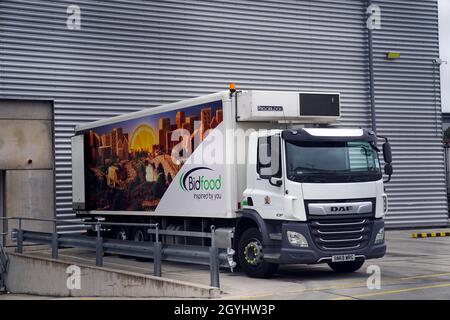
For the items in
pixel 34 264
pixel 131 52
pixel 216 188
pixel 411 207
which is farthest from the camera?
pixel 411 207

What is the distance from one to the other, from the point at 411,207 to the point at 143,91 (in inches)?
429

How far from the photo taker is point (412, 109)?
90.6 ft

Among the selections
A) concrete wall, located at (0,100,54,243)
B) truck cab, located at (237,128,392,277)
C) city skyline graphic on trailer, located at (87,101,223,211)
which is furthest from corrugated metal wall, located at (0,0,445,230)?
truck cab, located at (237,128,392,277)

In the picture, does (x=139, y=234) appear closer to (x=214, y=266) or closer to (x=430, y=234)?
(x=214, y=266)

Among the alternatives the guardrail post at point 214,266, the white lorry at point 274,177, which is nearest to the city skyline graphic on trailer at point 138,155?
the white lorry at point 274,177

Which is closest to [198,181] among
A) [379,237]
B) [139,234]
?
[139,234]

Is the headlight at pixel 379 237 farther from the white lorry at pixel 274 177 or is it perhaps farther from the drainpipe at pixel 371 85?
the drainpipe at pixel 371 85

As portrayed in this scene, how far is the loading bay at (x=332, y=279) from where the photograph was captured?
11.3m

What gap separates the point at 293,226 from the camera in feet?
42.5

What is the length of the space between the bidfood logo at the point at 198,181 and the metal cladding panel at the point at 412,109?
43.7ft

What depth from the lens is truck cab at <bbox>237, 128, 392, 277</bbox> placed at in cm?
1294

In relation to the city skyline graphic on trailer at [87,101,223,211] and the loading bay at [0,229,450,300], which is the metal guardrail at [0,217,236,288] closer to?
the loading bay at [0,229,450,300]
